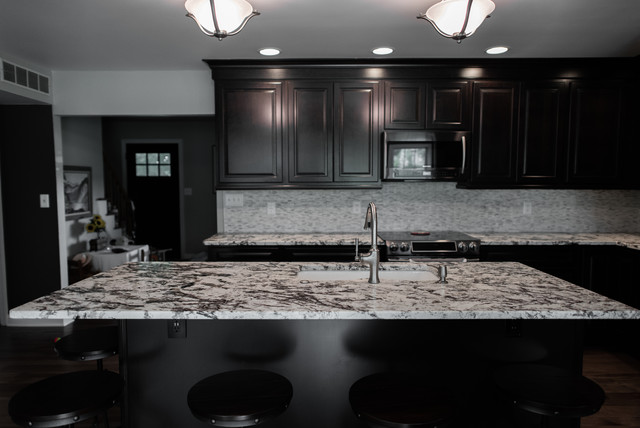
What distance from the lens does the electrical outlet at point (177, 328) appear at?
181 centimetres

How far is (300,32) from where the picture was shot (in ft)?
10.0

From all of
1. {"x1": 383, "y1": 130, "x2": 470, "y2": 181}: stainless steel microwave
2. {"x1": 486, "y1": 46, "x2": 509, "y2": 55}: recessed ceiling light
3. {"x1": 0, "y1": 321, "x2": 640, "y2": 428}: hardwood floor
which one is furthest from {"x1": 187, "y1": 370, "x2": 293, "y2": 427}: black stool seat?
{"x1": 486, "y1": 46, "x2": 509, "y2": 55}: recessed ceiling light

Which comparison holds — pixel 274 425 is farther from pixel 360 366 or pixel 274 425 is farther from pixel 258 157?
pixel 258 157

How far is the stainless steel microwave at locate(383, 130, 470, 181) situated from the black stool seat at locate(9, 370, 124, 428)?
2837mm

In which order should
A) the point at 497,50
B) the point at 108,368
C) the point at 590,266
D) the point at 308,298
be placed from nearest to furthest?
1. the point at 308,298
2. the point at 108,368
3. the point at 497,50
4. the point at 590,266

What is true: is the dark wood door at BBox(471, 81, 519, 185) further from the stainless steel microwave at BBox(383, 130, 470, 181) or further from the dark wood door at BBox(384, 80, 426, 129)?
the dark wood door at BBox(384, 80, 426, 129)

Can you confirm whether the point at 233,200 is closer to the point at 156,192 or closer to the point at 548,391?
the point at 548,391

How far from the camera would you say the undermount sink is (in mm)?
2215

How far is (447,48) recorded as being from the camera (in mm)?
3463

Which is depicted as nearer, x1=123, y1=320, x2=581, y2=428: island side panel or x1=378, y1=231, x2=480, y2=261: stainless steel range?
x1=123, y1=320, x2=581, y2=428: island side panel

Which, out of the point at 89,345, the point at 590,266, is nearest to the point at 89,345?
the point at 89,345

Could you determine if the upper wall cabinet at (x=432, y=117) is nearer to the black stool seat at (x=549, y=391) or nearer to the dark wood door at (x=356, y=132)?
the dark wood door at (x=356, y=132)

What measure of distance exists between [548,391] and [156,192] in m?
7.13

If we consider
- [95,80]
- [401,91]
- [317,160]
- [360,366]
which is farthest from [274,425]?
[95,80]
